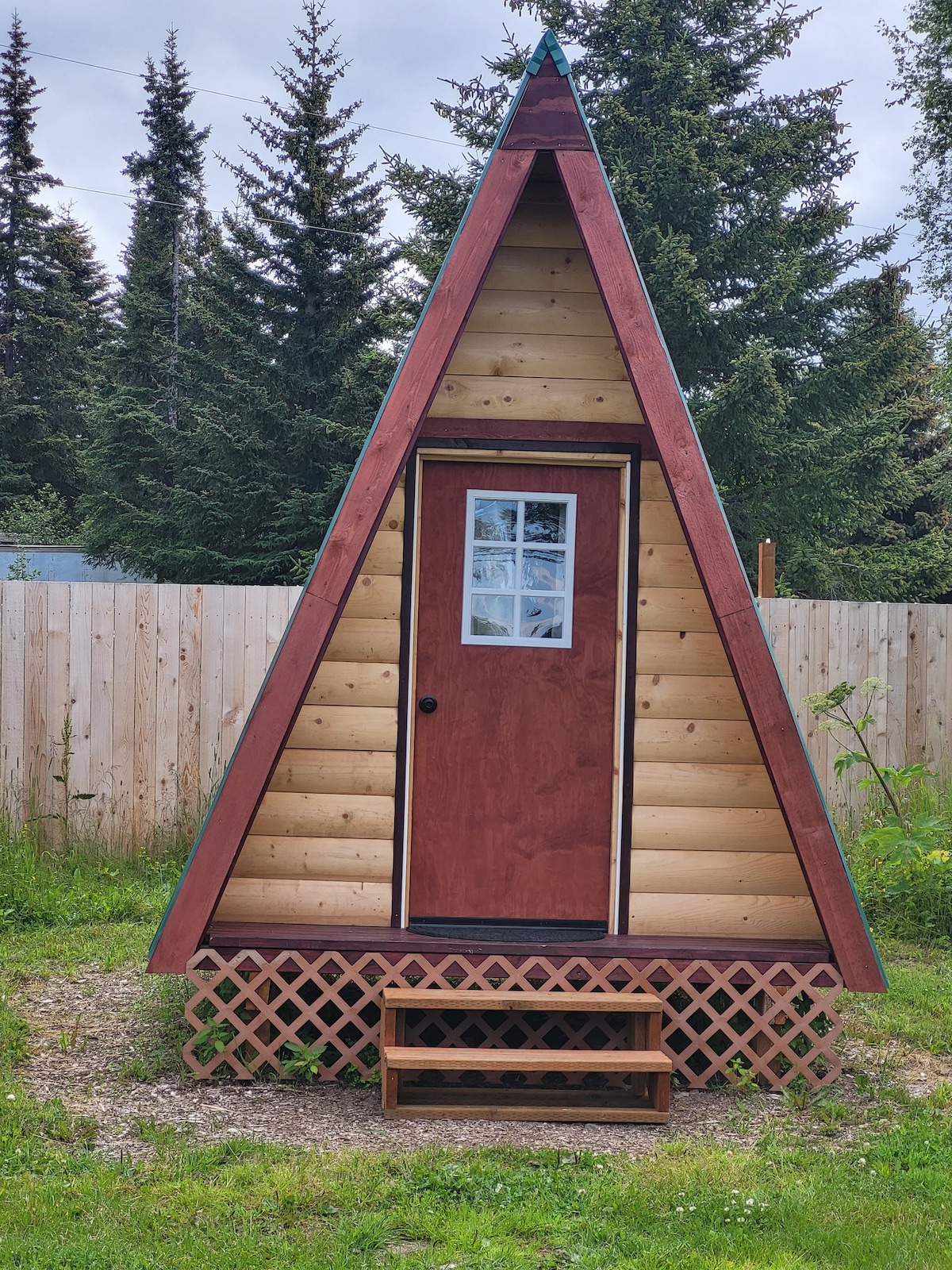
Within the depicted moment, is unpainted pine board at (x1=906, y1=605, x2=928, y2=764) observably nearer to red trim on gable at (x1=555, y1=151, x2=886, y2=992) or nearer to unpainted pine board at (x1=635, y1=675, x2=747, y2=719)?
unpainted pine board at (x1=635, y1=675, x2=747, y2=719)

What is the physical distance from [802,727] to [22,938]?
5.27 m

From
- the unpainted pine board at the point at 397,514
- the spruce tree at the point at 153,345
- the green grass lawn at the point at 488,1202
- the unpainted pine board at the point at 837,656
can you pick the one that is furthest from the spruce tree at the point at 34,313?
the green grass lawn at the point at 488,1202

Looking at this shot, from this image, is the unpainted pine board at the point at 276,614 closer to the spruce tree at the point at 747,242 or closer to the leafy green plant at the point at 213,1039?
the leafy green plant at the point at 213,1039

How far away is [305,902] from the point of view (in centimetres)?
441

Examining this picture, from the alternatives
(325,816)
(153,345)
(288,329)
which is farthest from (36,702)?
(153,345)

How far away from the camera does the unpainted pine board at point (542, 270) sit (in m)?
4.51

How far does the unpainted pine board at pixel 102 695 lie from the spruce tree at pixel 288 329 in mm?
9740

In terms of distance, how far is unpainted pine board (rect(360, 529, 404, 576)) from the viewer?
14.7 ft

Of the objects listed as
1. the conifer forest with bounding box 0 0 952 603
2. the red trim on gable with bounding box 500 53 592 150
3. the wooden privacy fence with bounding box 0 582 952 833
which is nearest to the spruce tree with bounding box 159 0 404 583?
the conifer forest with bounding box 0 0 952 603

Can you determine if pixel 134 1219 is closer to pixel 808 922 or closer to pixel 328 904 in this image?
pixel 328 904

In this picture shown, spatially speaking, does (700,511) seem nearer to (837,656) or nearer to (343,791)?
(343,791)

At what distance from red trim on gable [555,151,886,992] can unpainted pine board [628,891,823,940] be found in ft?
1.93

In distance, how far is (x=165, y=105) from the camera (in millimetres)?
24688

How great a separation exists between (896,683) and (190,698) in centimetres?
499
